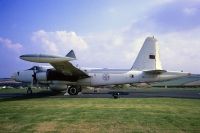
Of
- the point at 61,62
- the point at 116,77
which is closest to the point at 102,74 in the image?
the point at 116,77

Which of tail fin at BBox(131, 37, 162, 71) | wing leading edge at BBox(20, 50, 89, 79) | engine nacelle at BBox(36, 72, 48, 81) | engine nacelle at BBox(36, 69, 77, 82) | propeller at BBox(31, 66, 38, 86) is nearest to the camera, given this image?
wing leading edge at BBox(20, 50, 89, 79)

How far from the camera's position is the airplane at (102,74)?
32406mm

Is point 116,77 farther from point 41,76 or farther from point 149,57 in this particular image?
point 41,76

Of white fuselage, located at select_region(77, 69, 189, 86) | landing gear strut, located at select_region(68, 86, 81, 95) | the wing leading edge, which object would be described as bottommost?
landing gear strut, located at select_region(68, 86, 81, 95)

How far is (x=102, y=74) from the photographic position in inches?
1339

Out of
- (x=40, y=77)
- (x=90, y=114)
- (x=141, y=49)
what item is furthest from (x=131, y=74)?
(x=90, y=114)

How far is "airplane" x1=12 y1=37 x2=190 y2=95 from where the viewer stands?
106ft

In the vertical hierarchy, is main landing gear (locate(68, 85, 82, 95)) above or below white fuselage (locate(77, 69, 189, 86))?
below

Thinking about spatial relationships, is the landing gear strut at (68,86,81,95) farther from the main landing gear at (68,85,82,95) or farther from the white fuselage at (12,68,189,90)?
the white fuselage at (12,68,189,90)

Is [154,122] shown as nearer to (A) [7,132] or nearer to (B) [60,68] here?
(A) [7,132]

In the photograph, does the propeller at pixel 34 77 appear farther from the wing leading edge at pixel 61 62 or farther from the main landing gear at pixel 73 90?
the main landing gear at pixel 73 90

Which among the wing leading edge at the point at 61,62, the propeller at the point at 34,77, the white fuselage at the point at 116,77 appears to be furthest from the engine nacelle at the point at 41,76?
the wing leading edge at the point at 61,62

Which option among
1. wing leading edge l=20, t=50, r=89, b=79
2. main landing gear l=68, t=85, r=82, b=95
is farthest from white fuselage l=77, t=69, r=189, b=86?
wing leading edge l=20, t=50, r=89, b=79

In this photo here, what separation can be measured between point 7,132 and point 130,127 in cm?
510
